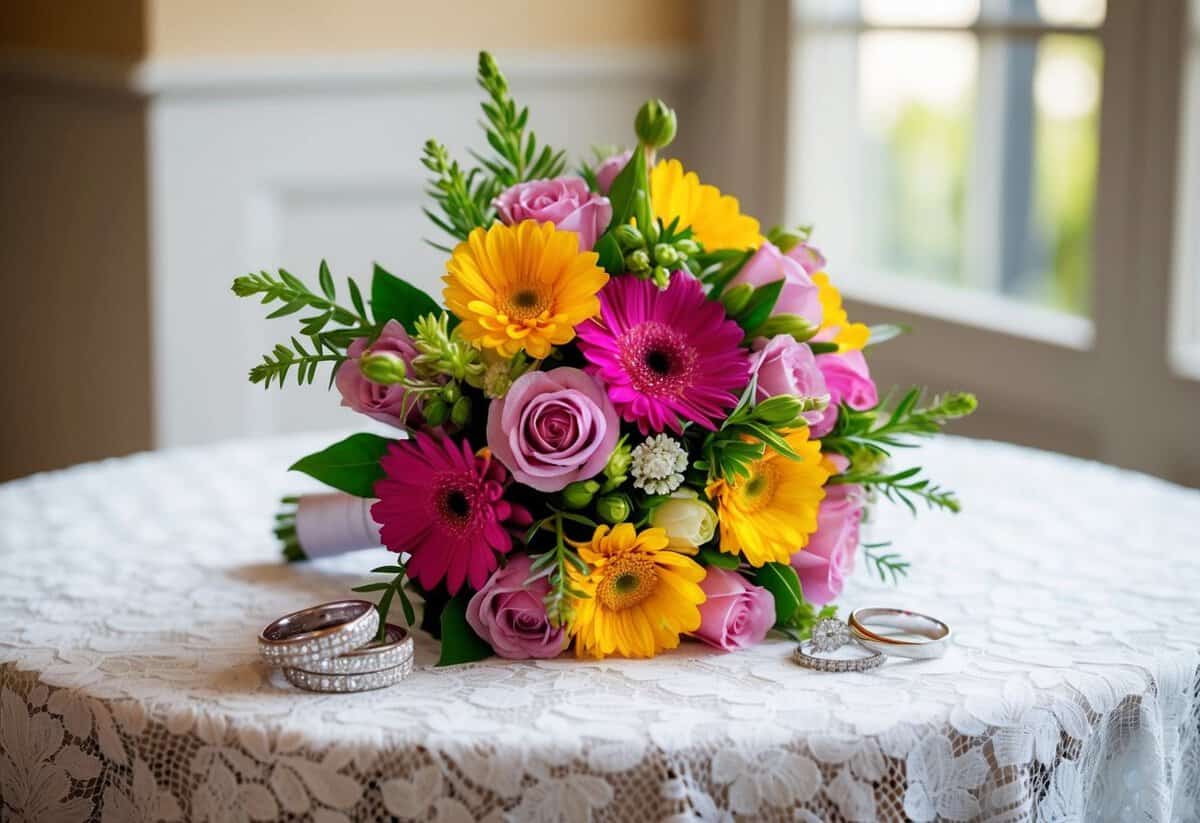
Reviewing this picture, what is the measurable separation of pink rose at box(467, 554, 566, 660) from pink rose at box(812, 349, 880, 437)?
270 mm

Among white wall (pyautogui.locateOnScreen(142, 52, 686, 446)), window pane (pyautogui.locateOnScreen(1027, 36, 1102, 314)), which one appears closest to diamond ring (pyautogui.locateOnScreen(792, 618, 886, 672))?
window pane (pyautogui.locateOnScreen(1027, 36, 1102, 314))

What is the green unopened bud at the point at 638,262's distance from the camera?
112 cm

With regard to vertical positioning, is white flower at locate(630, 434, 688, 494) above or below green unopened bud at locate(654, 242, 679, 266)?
below

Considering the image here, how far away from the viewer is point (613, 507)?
1.08 metres

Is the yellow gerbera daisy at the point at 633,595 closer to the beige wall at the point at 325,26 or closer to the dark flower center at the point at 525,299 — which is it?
the dark flower center at the point at 525,299

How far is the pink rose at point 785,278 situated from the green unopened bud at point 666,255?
0.08 meters

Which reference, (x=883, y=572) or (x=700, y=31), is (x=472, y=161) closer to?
(x=700, y=31)

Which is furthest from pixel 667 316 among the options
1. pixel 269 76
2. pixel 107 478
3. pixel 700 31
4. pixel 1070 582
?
Result: pixel 700 31

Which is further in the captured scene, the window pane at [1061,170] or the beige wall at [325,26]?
the beige wall at [325,26]

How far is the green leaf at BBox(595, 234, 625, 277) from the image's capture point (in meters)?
1.13

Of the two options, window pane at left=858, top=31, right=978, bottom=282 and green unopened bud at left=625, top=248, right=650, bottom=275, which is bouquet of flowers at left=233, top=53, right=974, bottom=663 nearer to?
green unopened bud at left=625, top=248, right=650, bottom=275

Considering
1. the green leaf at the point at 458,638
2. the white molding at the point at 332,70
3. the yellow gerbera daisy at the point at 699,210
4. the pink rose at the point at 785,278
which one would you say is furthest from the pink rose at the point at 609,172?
the white molding at the point at 332,70

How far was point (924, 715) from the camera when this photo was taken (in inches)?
39.6

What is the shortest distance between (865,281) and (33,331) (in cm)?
162
